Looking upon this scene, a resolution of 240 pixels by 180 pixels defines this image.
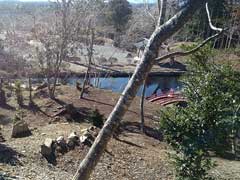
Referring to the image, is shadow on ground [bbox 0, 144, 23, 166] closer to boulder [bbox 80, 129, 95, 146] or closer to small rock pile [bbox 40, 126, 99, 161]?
small rock pile [bbox 40, 126, 99, 161]

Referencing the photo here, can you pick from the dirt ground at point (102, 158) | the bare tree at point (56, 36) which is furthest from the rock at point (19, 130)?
the bare tree at point (56, 36)

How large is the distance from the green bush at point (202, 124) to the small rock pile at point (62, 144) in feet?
9.40

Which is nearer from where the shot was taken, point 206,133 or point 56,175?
point 206,133

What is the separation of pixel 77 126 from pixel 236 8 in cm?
1505

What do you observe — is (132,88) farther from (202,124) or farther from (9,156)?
(9,156)

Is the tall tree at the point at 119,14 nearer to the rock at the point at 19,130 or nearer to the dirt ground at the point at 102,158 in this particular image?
the dirt ground at the point at 102,158

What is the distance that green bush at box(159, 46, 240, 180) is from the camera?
6.17 metres

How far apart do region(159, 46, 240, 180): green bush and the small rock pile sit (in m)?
2.87

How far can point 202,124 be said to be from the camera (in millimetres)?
6230

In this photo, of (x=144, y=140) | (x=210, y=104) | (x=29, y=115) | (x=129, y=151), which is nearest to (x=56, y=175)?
(x=129, y=151)

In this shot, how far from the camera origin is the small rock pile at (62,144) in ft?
26.6

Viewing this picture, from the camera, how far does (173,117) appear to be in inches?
253

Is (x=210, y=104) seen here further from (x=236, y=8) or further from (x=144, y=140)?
(x=236, y=8)

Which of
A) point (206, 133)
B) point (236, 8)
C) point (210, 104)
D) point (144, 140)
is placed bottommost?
point (144, 140)
